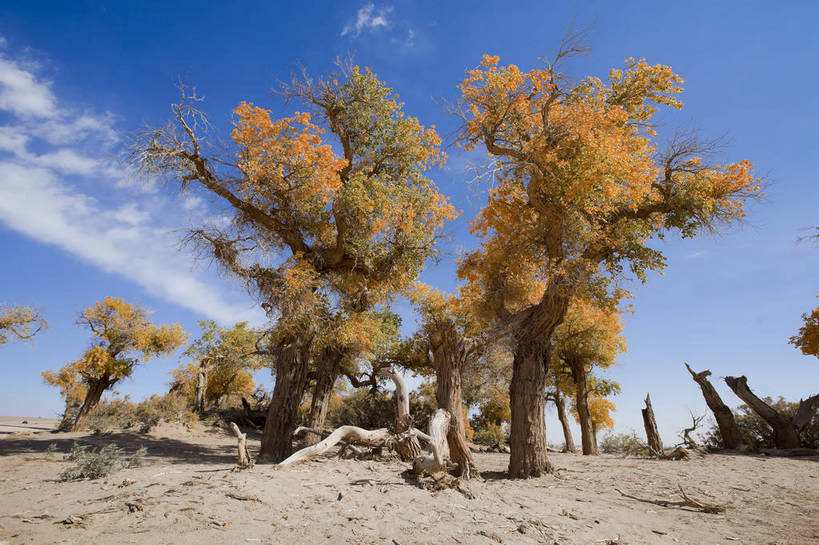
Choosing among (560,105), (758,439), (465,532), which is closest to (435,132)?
(560,105)

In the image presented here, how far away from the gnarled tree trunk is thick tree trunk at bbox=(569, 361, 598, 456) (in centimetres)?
2427

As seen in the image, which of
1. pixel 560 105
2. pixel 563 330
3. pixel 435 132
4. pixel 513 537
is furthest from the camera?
pixel 563 330

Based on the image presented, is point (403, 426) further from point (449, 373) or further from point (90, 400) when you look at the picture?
point (90, 400)

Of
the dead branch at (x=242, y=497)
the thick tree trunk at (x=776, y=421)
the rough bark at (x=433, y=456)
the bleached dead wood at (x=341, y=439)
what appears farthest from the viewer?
the thick tree trunk at (x=776, y=421)

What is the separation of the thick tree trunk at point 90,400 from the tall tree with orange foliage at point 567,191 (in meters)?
21.4

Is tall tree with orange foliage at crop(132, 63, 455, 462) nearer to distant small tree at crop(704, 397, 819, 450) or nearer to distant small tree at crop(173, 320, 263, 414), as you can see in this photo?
distant small tree at crop(173, 320, 263, 414)

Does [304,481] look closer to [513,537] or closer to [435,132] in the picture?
[513,537]

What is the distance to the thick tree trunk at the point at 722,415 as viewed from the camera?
46.1 ft

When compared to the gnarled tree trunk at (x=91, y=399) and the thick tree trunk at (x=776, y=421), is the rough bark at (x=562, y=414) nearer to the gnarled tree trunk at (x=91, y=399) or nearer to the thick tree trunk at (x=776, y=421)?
the thick tree trunk at (x=776, y=421)

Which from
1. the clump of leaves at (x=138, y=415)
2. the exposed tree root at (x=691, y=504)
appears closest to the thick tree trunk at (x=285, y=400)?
the exposed tree root at (x=691, y=504)

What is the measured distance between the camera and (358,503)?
210 inches

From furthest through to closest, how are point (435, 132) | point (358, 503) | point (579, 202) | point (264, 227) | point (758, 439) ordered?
1. point (758, 439)
2. point (435, 132)
3. point (264, 227)
4. point (579, 202)
5. point (358, 503)

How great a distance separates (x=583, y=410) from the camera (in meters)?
18.6

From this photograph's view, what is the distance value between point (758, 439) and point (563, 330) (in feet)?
28.1
